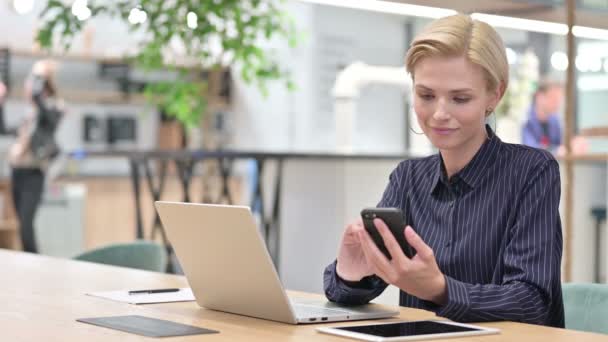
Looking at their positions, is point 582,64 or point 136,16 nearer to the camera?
point 582,64

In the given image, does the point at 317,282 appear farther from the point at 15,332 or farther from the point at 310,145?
the point at 15,332

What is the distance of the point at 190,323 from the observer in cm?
172

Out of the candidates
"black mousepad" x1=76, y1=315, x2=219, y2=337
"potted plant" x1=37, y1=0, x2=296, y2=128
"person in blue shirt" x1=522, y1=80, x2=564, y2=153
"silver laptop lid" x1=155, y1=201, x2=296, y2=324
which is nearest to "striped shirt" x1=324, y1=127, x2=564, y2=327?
"silver laptop lid" x1=155, y1=201, x2=296, y2=324

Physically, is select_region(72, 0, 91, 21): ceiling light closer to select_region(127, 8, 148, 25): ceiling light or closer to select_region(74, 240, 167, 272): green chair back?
select_region(127, 8, 148, 25): ceiling light

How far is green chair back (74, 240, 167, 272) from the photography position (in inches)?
119

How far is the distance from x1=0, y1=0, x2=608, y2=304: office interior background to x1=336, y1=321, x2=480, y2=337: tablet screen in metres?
2.64

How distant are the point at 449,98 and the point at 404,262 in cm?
39

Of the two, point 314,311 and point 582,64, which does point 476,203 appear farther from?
point 582,64

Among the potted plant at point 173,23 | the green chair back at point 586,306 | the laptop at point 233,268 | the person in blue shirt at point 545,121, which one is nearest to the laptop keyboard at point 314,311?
the laptop at point 233,268

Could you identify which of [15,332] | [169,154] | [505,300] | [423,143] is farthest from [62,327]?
[423,143]

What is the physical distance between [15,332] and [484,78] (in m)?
0.91

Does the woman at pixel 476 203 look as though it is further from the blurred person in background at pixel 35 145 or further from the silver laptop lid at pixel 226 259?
the blurred person in background at pixel 35 145

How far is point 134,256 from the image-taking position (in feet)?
9.97

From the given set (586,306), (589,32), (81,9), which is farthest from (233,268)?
(81,9)
